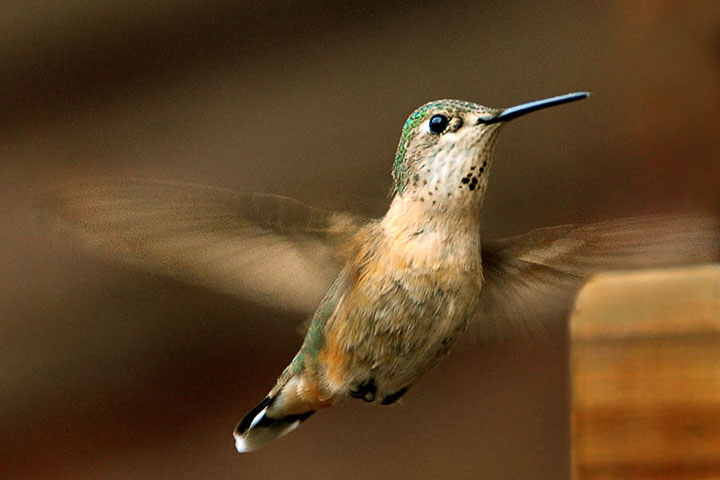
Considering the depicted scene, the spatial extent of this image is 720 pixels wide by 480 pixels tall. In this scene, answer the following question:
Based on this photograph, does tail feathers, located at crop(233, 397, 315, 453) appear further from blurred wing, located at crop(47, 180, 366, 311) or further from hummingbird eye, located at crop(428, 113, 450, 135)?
hummingbird eye, located at crop(428, 113, 450, 135)

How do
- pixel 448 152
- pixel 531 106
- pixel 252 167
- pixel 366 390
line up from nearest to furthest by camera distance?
pixel 531 106
pixel 448 152
pixel 366 390
pixel 252 167

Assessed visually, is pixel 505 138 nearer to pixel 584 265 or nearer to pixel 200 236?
pixel 584 265

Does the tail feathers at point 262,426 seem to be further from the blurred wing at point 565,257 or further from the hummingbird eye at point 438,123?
the hummingbird eye at point 438,123

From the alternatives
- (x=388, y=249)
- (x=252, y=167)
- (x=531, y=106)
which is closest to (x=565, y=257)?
(x=388, y=249)

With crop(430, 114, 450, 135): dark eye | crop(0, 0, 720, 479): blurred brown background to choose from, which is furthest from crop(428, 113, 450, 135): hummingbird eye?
crop(0, 0, 720, 479): blurred brown background

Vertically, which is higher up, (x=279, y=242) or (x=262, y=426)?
(x=279, y=242)

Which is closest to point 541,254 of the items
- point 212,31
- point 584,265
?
point 584,265

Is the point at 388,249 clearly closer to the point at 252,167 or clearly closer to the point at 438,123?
the point at 438,123
